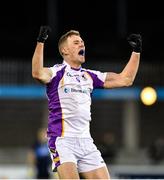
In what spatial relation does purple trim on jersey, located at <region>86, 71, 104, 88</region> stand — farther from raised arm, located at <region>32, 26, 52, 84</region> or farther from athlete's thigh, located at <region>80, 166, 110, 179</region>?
athlete's thigh, located at <region>80, 166, 110, 179</region>

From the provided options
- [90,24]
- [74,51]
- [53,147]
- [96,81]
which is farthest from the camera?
[90,24]

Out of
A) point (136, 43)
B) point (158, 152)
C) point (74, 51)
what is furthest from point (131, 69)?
point (158, 152)

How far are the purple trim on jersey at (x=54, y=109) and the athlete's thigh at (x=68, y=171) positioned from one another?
0.33m

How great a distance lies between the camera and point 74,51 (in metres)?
7.25

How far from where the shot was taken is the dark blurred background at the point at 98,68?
20750 mm

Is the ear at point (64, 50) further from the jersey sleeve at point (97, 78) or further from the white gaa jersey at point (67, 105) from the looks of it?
the jersey sleeve at point (97, 78)

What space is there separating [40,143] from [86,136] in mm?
8370

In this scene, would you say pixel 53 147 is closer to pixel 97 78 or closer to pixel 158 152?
pixel 97 78

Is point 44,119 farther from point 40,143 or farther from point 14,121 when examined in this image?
point 40,143

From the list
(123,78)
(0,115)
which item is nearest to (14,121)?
(0,115)

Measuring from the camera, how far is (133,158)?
2359 cm

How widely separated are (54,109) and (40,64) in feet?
1.66

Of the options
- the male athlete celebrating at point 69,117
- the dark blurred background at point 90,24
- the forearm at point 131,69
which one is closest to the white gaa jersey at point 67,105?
the male athlete celebrating at point 69,117

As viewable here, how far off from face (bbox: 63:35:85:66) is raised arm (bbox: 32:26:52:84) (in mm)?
344
